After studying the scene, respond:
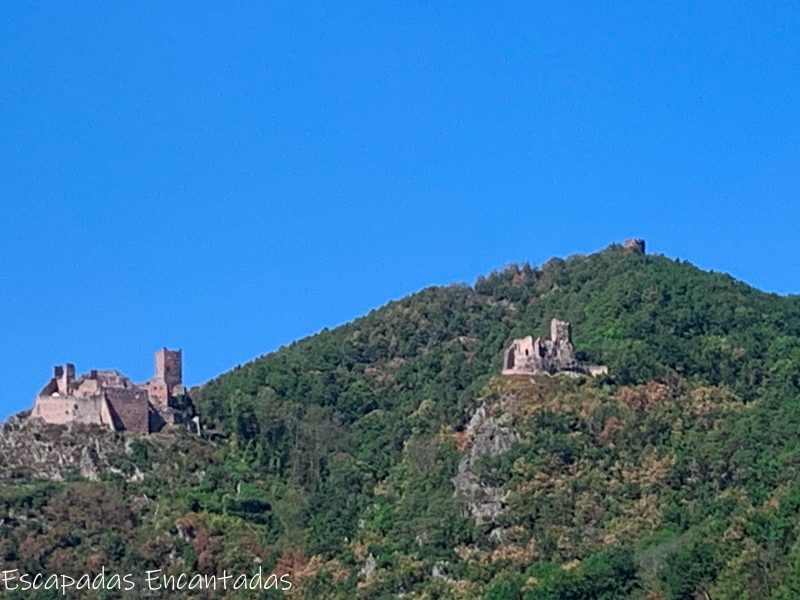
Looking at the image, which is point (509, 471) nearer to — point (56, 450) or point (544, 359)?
point (544, 359)

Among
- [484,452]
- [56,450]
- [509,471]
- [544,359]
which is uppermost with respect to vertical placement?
[544,359]

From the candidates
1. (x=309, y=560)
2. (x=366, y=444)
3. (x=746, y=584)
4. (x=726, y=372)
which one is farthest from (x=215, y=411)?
(x=746, y=584)

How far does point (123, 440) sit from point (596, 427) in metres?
21.4

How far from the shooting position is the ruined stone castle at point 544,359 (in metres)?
127

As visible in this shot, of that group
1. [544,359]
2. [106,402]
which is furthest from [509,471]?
[106,402]

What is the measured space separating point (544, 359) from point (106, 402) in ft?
66.2

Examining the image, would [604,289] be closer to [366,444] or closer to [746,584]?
[366,444]

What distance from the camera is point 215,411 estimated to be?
13325 centimetres

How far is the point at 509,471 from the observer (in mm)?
118625

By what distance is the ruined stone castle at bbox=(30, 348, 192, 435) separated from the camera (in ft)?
411

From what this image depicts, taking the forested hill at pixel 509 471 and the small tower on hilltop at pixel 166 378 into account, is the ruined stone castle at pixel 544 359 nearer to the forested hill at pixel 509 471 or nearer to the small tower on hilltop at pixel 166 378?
the forested hill at pixel 509 471

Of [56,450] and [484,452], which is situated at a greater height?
[56,450]

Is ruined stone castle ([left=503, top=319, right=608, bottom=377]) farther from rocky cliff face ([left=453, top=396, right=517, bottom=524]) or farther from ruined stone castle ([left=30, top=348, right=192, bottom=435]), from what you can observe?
ruined stone castle ([left=30, top=348, right=192, bottom=435])

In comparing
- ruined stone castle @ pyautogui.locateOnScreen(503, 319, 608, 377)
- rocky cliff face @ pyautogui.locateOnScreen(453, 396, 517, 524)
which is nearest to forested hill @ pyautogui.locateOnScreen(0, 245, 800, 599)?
rocky cliff face @ pyautogui.locateOnScreen(453, 396, 517, 524)
